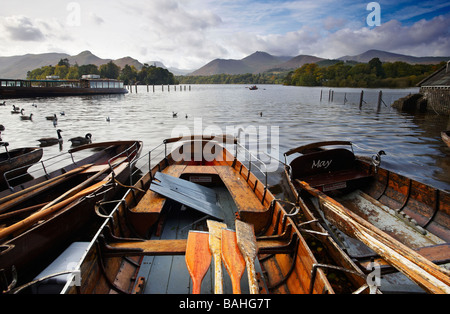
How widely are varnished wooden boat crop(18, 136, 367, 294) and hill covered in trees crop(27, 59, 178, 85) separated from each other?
510 ft

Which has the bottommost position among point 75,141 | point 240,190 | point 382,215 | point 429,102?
point 382,215

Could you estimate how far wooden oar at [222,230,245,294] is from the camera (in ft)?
11.3

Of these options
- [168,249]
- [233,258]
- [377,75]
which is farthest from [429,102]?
[377,75]

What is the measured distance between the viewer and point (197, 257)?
3.91m

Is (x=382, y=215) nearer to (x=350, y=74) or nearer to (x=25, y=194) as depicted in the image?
(x=25, y=194)

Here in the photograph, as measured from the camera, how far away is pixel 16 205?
754 cm

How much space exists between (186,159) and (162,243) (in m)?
7.09

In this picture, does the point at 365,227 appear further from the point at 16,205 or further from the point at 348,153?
the point at 16,205

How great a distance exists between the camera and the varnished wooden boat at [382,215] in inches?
168

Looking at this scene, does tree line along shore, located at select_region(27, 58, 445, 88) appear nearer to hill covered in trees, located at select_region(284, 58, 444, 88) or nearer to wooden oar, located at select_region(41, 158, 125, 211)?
hill covered in trees, located at select_region(284, 58, 444, 88)

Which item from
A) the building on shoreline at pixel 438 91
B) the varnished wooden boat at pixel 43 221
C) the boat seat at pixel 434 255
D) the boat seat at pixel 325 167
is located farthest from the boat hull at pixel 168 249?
the building on shoreline at pixel 438 91

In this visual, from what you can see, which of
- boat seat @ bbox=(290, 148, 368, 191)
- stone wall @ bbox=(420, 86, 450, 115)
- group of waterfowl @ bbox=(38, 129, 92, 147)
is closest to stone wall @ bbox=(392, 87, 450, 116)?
stone wall @ bbox=(420, 86, 450, 115)

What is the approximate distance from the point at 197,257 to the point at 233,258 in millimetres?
601

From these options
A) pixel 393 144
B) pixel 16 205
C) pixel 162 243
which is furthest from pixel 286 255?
pixel 393 144
